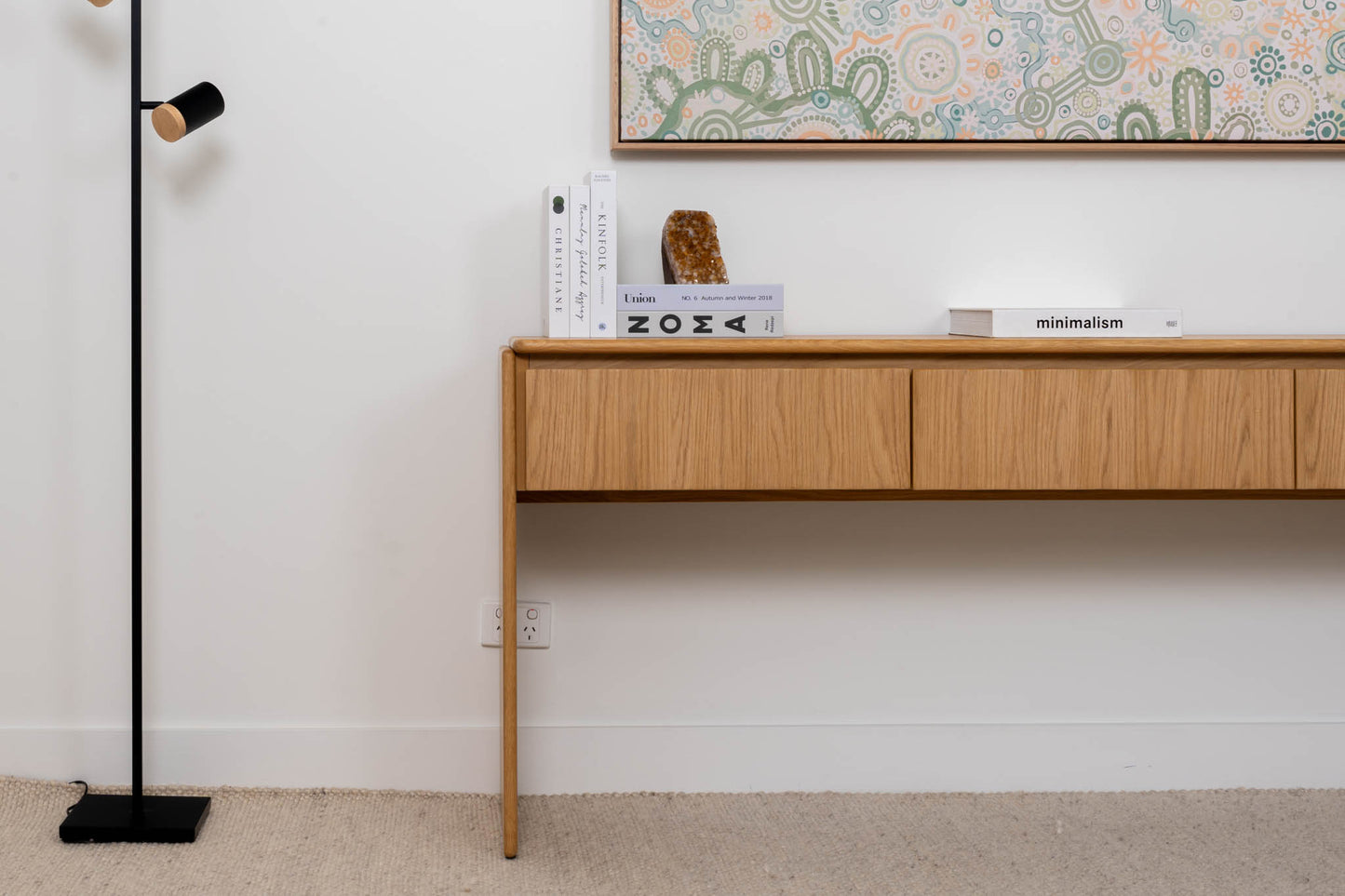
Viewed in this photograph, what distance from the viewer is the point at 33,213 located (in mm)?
1698

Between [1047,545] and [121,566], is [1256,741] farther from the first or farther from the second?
[121,566]

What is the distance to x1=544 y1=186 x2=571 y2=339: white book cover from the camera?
155 centimetres

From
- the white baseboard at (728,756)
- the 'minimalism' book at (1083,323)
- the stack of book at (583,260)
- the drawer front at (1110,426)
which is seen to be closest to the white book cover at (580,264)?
the stack of book at (583,260)

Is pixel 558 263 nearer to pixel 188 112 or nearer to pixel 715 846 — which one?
pixel 188 112

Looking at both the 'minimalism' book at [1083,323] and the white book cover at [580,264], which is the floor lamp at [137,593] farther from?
the 'minimalism' book at [1083,323]

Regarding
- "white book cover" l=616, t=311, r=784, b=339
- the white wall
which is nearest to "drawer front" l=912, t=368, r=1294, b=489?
"white book cover" l=616, t=311, r=784, b=339

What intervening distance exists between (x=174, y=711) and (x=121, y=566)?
0.90 ft

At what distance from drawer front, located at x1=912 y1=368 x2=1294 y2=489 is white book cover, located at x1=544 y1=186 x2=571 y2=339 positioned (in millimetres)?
547

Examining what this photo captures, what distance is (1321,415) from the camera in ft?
4.68

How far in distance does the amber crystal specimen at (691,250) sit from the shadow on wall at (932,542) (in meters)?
0.42

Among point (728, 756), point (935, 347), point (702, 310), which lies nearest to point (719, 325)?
point (702, 310)

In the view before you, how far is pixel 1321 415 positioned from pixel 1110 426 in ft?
0.99

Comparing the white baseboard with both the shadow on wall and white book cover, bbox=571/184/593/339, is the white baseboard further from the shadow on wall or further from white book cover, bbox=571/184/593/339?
white book cover, bbox=571/184/593/339

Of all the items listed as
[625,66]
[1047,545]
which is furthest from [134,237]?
[1047,545]
